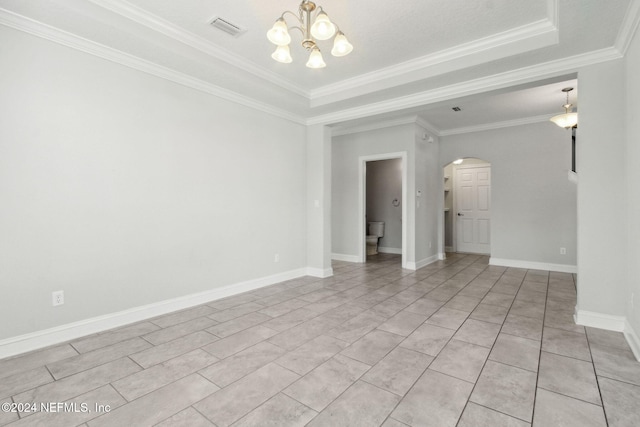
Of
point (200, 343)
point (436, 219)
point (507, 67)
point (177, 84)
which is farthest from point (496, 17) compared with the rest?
point (436, 219)

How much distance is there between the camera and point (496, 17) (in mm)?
2695

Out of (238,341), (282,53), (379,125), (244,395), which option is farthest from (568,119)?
(244,395)

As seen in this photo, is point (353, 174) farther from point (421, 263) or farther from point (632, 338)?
point (632, 338)

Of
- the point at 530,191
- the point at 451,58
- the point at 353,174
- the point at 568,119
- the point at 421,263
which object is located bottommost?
the point at 421,263

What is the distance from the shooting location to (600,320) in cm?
290

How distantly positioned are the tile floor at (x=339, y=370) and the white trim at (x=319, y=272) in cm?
151

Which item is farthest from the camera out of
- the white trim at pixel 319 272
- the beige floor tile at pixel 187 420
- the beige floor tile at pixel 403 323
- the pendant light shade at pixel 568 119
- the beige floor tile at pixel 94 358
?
the white trim at pixel 319 272

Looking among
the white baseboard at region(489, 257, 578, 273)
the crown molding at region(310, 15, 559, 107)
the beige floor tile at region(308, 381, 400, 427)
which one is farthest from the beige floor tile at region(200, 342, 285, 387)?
the white baseboard at region(489, 257, 578, 273)

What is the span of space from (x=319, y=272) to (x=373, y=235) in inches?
105

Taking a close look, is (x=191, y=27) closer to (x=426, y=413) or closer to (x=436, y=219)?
(x=426, y=413)

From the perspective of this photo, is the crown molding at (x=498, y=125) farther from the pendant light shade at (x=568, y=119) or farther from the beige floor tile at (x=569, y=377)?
the beige floor tile at (x=569, y=377)

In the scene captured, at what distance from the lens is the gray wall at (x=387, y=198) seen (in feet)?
24.1

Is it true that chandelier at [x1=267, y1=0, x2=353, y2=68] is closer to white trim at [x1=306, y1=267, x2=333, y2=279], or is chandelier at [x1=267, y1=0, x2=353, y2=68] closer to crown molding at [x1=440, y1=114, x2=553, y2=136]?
white trim at [x1=306, y1=267, x2=333, y2=279]

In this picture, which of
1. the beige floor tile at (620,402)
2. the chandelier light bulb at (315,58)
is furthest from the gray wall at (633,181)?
the chandelier light bulb at (315,58)
